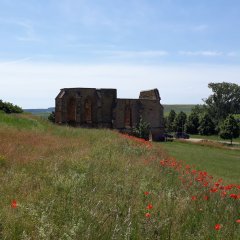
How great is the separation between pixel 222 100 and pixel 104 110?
43.4 meters

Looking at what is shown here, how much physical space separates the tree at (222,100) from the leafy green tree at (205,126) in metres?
12.9

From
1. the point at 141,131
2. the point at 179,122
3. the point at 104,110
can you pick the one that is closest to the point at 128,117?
the point at 104,110

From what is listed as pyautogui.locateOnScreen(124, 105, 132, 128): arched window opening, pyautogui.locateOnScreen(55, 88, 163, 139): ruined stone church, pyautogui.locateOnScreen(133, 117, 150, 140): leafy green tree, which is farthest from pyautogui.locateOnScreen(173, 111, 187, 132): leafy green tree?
pyautogui.locateOnScreen(133, 117, 150, 140): leafy green tree

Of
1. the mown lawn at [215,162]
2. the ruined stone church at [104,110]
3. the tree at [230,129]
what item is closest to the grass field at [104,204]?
the mown lawn at [215,162]

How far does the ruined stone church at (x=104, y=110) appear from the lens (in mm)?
47312

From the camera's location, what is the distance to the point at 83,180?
6.42 meters

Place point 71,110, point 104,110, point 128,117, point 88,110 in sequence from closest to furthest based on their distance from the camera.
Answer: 1. point 71,110
2. point 88,110
3. point 104,110
4. point 128,117

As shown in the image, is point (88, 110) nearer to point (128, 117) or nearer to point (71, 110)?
point (71, 110)

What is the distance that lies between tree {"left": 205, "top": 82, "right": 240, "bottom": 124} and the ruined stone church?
3434 cm

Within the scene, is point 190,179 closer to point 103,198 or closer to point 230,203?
point 230,203

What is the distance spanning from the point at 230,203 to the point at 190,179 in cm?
190

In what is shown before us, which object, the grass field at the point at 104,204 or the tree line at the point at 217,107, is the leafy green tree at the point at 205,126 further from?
the grass field at the point at 104,204

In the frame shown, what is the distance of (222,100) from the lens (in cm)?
8488

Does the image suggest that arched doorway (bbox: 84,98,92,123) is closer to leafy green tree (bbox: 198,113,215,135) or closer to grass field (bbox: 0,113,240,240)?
leafy green tree (bbox: 198,113,215,135)
